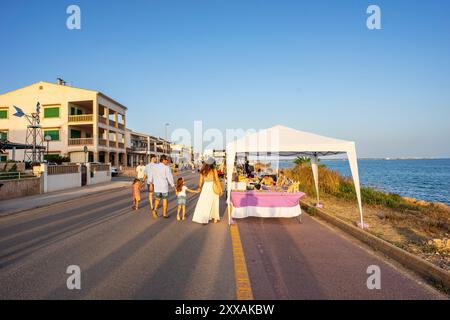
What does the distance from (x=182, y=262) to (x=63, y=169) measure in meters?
16.4

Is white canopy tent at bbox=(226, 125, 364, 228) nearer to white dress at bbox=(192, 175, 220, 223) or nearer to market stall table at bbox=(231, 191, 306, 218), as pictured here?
market stall table at bbox=(231, 191, 306, 218)

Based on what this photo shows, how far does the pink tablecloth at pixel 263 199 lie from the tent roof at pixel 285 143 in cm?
126

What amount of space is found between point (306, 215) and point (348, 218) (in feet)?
4.68

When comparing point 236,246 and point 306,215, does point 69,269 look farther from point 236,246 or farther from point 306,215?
point 306,215

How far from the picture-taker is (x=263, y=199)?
26.6 feet

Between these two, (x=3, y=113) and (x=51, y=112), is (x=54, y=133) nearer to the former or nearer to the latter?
(x=51, y=112)

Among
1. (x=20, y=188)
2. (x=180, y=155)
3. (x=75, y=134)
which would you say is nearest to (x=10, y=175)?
(x=20, y=188)

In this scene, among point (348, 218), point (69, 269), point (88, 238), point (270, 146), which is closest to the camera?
point (69, 269)

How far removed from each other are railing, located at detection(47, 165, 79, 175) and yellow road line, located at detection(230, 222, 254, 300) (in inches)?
576

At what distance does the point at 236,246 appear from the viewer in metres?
5.71

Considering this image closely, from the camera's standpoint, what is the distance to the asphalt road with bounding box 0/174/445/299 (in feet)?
11.9
